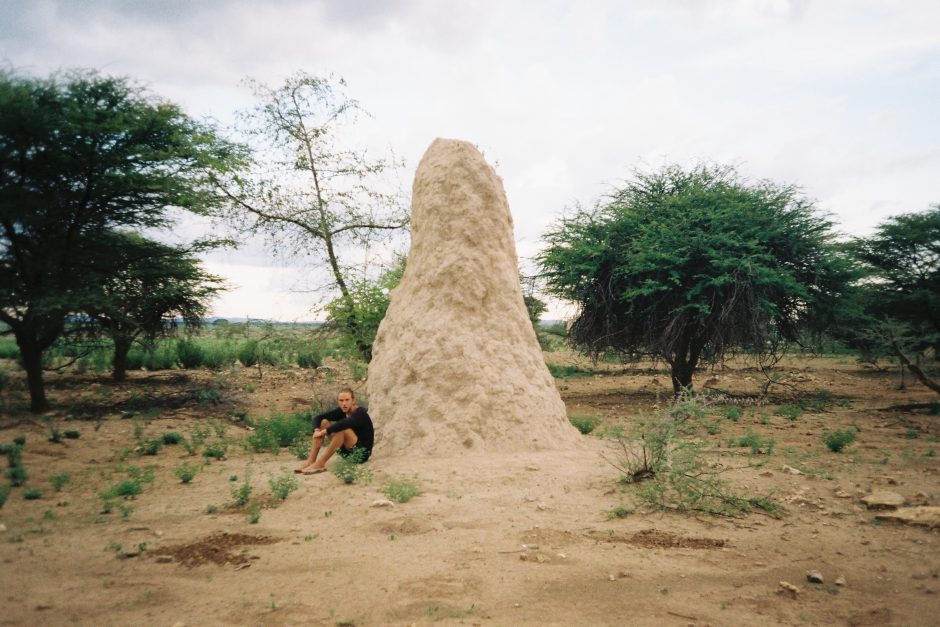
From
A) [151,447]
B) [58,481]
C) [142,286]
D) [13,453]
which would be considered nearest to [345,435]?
[58,481]

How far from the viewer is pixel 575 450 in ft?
23.0

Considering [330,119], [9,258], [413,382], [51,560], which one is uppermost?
[330,119]

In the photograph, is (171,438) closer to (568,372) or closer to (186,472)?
(186,472)

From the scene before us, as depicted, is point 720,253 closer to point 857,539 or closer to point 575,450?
point 575,450

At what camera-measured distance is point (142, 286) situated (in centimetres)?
1083

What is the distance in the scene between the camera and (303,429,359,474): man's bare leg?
6.15 metres

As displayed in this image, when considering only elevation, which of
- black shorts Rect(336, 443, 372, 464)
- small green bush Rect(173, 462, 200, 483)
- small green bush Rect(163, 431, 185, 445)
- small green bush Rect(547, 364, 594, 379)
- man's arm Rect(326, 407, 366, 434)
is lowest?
small green bush Rect(173, 462, 200, 483)

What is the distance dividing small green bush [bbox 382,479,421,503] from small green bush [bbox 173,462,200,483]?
2163 mm

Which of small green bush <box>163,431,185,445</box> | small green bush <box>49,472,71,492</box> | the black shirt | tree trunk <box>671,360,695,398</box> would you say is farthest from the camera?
tree trunk <box>671,360,695,398</box>

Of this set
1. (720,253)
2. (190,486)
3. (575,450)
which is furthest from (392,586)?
(720,253)

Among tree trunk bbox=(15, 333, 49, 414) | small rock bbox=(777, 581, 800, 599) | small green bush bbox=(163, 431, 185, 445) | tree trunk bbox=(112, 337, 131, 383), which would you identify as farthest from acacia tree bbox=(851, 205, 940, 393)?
tree trunk bbox=(112, 337, 131, 383)

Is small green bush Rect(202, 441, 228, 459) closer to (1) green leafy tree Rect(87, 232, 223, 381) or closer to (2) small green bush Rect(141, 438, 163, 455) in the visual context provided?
(2) small green bush Rect(141, 438, 163, 455)

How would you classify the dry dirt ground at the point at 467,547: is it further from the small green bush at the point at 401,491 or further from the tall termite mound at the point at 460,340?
the tall termite mound at the point at 460,340

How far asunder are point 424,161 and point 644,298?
6.83 metres
